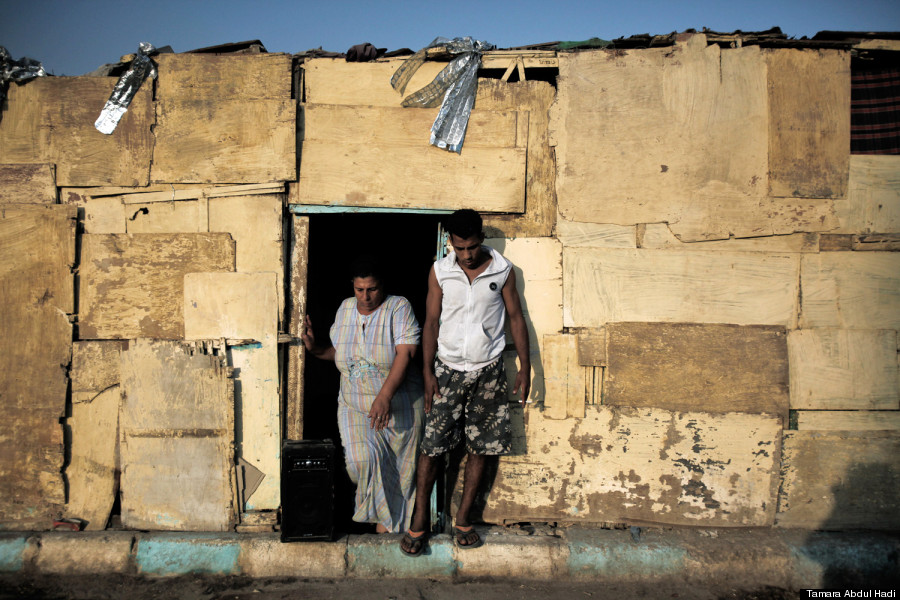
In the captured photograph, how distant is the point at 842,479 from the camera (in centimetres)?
396

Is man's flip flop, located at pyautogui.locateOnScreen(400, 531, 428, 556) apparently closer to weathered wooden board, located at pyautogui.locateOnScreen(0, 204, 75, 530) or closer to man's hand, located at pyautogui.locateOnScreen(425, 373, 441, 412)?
man's hand, located at pyautogui.locateOnScreen(425, 373, 441, 412)

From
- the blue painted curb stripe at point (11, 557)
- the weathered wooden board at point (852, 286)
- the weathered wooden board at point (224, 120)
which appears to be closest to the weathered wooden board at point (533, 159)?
the weathered wooden board at point (224, 120)

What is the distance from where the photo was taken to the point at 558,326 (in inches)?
158

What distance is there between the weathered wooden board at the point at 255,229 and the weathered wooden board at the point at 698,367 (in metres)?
2.44

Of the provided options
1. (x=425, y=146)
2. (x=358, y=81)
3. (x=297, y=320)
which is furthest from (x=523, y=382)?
(x=358, y=81)

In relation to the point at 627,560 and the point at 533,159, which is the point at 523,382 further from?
the point at 533,159

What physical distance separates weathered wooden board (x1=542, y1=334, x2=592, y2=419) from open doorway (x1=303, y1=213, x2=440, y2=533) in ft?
4.48

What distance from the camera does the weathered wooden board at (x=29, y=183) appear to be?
4016mm

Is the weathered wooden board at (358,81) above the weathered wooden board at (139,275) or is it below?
above

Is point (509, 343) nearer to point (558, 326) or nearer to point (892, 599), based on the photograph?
point (558, 326)

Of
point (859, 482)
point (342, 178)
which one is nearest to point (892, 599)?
point (859, 482)

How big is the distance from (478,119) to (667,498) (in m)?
3.06

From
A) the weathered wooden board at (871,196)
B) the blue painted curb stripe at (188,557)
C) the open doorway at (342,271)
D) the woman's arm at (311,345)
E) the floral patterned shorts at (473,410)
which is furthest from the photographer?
the open doorway at (342,271)

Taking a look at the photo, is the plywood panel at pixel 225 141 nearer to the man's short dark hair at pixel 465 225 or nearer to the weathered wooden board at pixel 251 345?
the weathered wooden board at pixel 251 345
